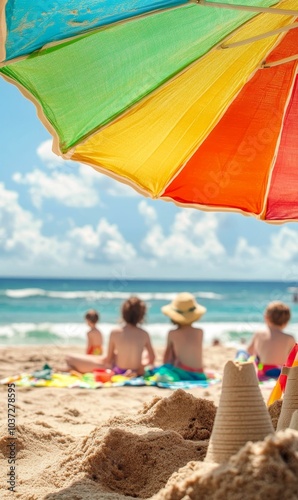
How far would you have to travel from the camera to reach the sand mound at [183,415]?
333cm

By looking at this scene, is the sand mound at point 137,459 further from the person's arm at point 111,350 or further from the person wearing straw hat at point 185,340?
the person's arm at point 111,350

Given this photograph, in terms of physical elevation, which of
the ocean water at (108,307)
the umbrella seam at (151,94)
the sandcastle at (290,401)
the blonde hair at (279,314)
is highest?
the umbrella seam at (151,94)

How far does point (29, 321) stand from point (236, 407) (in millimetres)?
24290

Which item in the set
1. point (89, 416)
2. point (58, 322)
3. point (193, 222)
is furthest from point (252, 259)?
point (89, 416)

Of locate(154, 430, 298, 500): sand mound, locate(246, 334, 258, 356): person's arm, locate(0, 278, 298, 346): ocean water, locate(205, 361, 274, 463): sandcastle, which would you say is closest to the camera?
locate(154, 430, 298, 500): sand mound

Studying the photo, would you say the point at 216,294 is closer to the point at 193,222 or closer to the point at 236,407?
the point at 193,222

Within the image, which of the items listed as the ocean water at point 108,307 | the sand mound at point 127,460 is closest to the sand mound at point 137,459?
the sand mound at point 127,460

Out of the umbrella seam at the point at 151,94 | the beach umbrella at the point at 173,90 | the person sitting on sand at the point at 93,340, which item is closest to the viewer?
the beach umbrella at the point at 173,90

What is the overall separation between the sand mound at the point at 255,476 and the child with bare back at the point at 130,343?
215 inches

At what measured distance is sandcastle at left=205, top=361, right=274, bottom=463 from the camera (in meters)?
2.25

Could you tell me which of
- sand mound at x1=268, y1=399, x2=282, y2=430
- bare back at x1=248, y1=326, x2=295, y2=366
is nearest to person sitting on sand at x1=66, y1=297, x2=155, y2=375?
bare back at x1=248, y1=326, x2=295, y2=366

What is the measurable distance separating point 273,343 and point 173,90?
4.19m

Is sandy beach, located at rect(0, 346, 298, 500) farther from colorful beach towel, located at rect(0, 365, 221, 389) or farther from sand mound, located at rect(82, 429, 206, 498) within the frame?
colorful beach towel, located at rect(0, 365, 221, 389)

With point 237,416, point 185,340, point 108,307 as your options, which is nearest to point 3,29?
point 237,416
